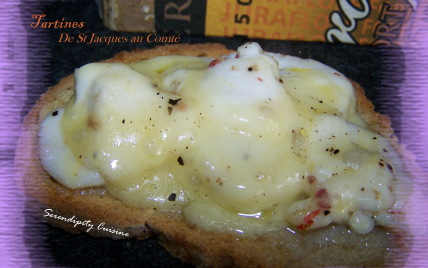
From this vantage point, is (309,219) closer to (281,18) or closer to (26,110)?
(281,18)

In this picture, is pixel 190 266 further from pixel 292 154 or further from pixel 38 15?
pixel 38 15

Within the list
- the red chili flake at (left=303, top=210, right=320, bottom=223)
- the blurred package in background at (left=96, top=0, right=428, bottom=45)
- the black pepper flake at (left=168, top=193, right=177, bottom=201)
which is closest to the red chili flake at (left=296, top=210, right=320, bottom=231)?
the red chili flake at (left=303, top=210, right=320, bottom=223)

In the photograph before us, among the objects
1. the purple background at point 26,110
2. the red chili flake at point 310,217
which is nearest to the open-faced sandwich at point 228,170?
the red chili flake at point 310,217

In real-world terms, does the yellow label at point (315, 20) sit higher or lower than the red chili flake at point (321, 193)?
higher

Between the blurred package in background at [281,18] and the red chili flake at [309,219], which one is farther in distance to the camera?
the blurred package in background at [281,18]

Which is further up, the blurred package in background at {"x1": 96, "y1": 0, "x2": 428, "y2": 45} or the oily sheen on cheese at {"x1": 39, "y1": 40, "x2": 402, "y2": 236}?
the blurred package in background at {"x1": 96, "y1": 0, "x2": 428, "y2": 45}

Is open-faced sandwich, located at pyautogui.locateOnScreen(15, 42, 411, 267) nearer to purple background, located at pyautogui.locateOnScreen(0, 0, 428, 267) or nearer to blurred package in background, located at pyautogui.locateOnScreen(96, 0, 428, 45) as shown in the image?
purple background, located at pyautogui.locateOnScreen(0, 0, 428, 267)

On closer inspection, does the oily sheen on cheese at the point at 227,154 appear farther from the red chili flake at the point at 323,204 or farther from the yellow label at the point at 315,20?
the yellow label at the point at 315,20
